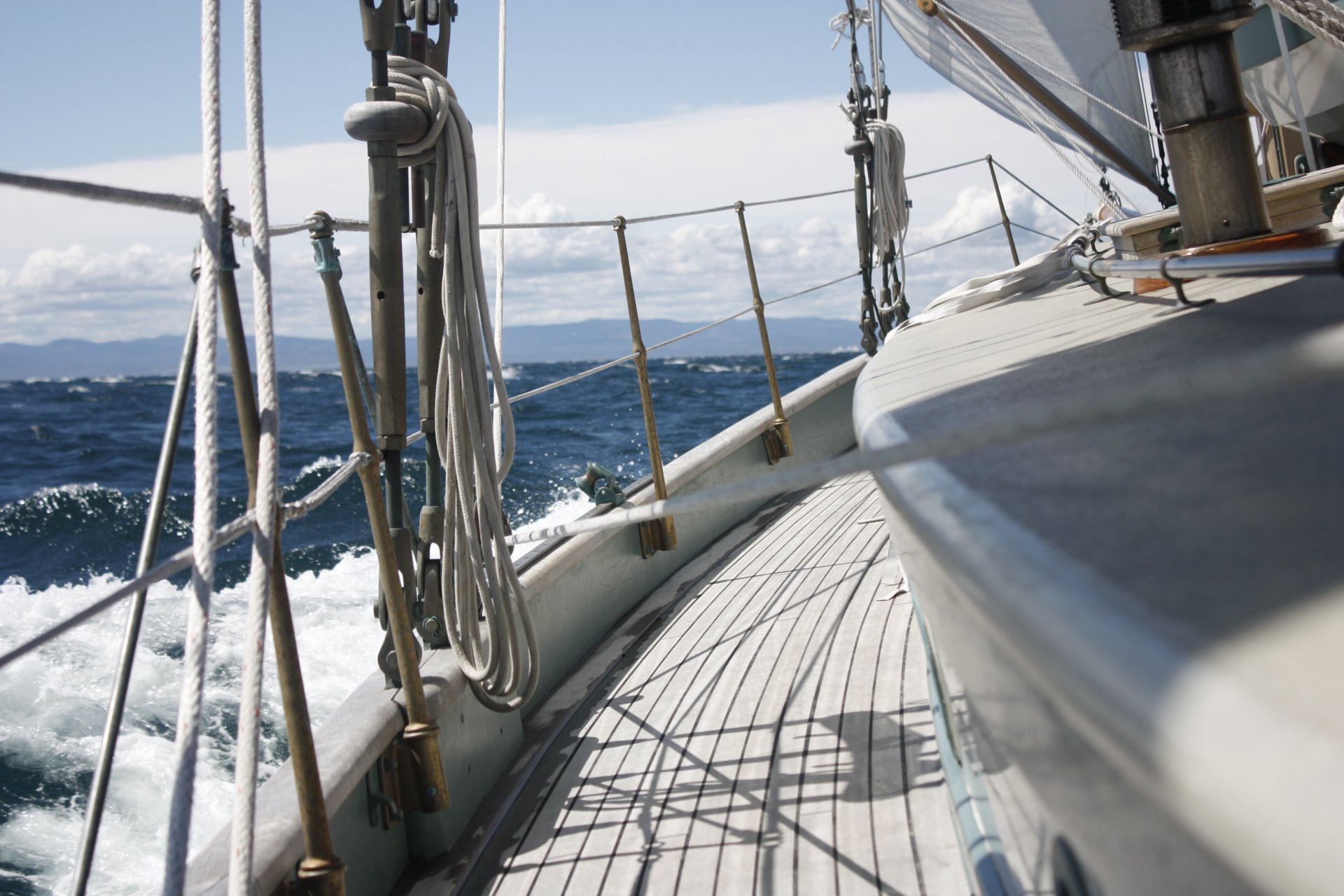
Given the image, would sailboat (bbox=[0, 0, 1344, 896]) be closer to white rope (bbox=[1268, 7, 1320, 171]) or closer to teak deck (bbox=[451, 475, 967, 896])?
teak deck (bbox=[451, 475, 967, 896])

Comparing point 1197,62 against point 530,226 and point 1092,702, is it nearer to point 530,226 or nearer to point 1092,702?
point 1092,702

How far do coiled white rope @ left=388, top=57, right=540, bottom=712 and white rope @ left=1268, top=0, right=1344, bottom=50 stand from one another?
4.18 feet

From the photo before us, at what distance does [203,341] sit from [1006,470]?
29.6 inches

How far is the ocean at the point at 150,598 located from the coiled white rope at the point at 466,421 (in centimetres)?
145

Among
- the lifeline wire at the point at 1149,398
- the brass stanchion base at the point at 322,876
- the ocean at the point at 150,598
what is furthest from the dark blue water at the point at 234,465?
the lifeline wire at the point at 1149,398

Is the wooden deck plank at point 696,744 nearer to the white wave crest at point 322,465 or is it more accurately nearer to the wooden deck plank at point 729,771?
the wooden deck plank at point 729,771

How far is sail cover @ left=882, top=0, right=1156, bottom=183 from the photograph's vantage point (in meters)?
4.50

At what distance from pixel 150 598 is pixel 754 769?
417 cm

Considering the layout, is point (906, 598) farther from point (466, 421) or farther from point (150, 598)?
point (150, 598)

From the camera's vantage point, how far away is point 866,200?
13.9 feet

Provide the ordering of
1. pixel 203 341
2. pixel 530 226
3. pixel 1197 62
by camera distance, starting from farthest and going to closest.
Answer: pixel 530 226 < pixel 1197 62 < pixel 203 341

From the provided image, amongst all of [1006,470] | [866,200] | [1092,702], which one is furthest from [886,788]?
[866,200]

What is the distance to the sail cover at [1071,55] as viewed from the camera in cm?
450

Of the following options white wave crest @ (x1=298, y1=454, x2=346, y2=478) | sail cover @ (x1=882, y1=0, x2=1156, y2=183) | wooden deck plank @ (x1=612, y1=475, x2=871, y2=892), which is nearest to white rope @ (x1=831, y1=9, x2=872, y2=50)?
sail cover @ (x1=882, y1=0, x2=1156, y2=183)
